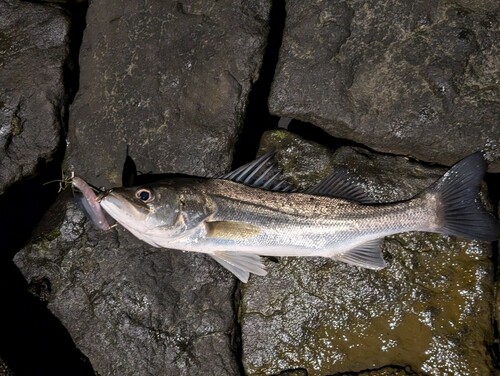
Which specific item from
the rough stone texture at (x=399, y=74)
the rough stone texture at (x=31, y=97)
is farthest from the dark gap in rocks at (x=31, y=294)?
the rough stone texture at (x=399, y=74)

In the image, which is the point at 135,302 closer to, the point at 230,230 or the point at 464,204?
the point at 230,230

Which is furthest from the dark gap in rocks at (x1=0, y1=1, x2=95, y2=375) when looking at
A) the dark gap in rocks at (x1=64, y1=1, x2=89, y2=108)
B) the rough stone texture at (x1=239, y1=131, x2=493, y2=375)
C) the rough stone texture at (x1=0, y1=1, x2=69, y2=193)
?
the rough stone texture at (x1=239, y1=131, x2=493, y2=375)

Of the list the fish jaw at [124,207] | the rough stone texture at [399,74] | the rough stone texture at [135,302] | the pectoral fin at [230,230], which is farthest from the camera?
the rough stone texture at [399,74]

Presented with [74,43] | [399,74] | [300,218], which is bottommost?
[300,218]

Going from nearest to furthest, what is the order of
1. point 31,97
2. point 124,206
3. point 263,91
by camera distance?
point 124,206 → point 31,97 → point 263,91

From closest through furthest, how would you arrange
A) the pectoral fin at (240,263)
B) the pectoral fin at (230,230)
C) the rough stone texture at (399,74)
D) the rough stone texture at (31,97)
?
→ the pectoral fin at (230,230) < the pectoral fin at (240,263) < the rough stone texture at (399,74) < the rough stone texture at (31,97)

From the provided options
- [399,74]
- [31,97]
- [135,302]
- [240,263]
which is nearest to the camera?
[240,263]

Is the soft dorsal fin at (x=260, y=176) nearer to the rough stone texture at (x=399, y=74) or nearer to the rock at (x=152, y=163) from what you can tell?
the rock at (x=152, y=163)

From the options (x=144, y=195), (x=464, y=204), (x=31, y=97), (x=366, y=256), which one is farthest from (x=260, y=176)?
(x=31, y=97)
